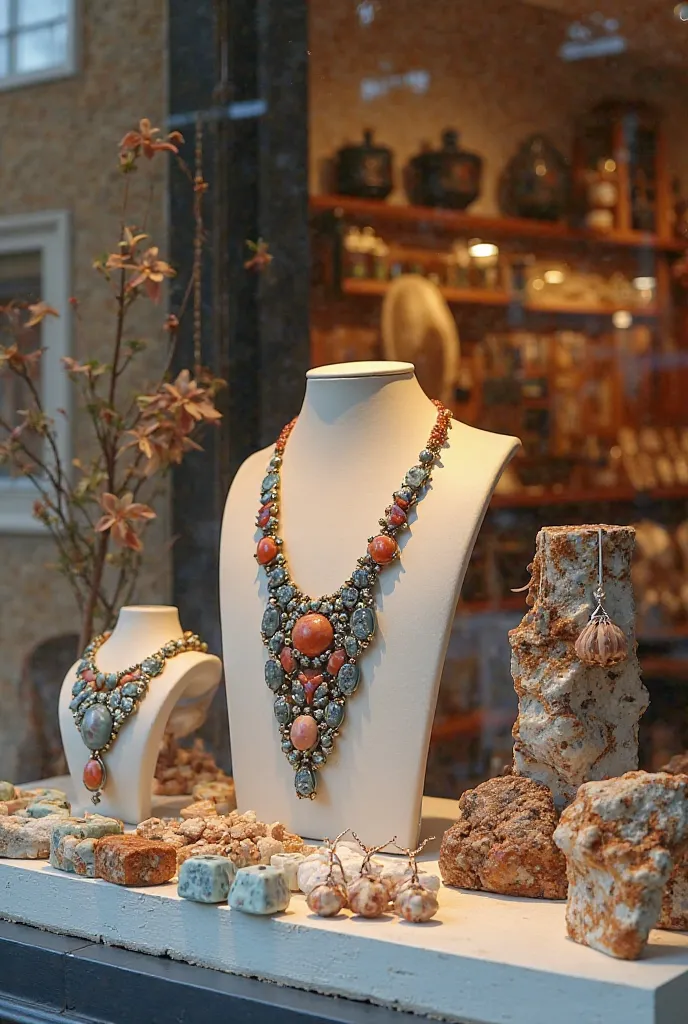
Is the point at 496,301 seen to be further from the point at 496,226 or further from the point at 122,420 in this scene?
the point at 122,420

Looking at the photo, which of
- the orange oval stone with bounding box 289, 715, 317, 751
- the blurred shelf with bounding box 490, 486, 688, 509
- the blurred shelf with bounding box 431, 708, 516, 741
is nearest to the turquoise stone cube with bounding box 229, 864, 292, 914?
the orange oval stone with bounding box 289, 715, 317, 751

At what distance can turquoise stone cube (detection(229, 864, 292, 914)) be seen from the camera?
1.55m

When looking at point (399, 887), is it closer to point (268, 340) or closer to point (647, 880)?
point (647, 880)

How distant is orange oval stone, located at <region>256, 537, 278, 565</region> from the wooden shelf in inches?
47.1

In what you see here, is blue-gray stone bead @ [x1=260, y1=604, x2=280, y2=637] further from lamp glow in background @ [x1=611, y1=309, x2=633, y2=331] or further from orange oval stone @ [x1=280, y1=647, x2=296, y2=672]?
lamp glow in background @ [x1=611, y1=309, x2=633, y2=331]

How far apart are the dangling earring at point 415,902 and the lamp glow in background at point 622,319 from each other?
1734 mm

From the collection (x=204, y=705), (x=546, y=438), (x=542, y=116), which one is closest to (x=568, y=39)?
(x=542, y=116)

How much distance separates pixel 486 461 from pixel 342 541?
0.22 m

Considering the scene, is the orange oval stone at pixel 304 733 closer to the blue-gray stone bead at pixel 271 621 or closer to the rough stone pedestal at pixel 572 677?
the blue-gray stone bead at pixel 271 621

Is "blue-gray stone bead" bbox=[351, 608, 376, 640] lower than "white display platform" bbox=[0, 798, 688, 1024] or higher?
higher

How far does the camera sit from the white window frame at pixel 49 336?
3.00 m

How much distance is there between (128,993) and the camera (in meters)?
1.59

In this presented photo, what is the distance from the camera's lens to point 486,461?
1.82 m

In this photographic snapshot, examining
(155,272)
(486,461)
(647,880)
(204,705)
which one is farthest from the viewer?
(155,272)
